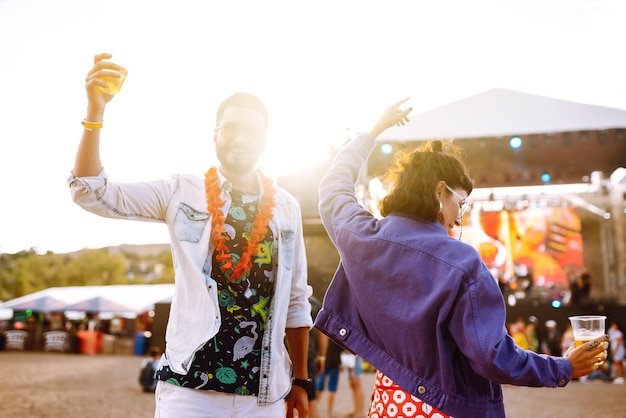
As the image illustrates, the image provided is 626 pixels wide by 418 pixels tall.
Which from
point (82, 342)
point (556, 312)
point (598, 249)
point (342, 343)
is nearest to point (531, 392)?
point (556, 312)

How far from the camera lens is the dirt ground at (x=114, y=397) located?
8367 millimetres

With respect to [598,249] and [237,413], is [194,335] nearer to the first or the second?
[237,413]

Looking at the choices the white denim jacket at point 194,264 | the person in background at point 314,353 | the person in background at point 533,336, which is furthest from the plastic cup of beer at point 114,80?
the person in background at point 533,336

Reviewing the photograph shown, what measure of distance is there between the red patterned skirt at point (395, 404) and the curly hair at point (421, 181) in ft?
1.67

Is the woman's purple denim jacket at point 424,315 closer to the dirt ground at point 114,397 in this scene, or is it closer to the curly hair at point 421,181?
the curly hair at point 421,181

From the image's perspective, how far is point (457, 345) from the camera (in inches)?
56.7

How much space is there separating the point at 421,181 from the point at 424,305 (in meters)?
0.39

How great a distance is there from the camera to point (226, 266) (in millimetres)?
1931

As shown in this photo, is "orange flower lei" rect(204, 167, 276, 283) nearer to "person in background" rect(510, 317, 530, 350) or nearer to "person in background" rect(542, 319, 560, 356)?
"person in background" rect(510, 317, 530, 350)

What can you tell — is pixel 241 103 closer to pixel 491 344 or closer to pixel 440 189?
pixel 440 189

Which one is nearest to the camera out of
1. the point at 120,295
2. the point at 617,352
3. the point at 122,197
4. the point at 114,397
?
the point at 122,197

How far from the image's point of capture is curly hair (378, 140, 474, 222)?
1.63 metres

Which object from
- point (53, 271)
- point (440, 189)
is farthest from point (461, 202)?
point (53, 271)

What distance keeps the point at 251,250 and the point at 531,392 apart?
1119 cm
